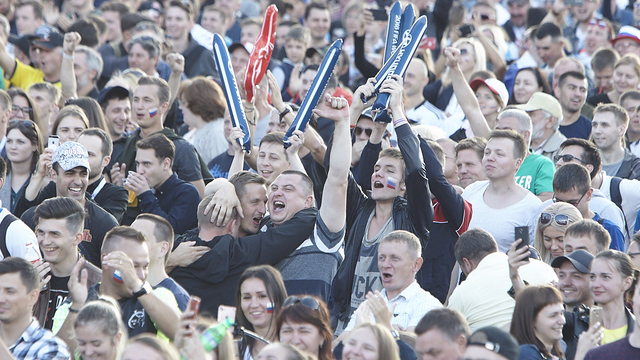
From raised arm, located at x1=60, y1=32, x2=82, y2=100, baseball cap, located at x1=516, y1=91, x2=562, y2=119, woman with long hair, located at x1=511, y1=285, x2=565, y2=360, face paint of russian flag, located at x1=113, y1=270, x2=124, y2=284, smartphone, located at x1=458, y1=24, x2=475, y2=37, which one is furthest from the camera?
smartphone, located at x1=458, y1=24, x2=475, y2=37

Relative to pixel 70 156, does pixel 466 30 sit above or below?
above

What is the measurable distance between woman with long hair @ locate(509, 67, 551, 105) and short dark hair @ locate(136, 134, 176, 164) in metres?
4.52

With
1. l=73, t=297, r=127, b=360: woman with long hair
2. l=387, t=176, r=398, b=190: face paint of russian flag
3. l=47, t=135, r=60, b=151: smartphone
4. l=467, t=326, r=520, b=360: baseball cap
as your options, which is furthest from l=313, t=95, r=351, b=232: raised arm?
l=47, t=135, r=60, b=151: smartphone

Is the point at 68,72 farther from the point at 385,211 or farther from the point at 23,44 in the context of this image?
the point at 385,211

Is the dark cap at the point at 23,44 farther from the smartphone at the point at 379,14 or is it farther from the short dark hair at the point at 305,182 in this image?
the short dark hair at the point at 305,182

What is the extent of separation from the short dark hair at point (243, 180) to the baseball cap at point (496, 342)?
294cm

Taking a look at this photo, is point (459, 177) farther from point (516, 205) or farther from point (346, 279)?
point (346, 279)

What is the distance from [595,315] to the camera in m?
5.21

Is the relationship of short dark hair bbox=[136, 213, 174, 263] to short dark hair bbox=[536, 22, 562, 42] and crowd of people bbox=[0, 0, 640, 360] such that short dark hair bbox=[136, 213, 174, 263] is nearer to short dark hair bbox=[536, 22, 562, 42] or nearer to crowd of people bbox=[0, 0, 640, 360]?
crowd of people bbox=[0, 0, 640, 360]

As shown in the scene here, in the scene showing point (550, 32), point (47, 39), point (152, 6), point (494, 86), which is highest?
point (152, 6)

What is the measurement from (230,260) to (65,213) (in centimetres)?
117

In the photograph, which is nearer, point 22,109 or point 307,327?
point 307,327

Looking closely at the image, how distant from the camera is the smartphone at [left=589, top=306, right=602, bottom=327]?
5184 mm

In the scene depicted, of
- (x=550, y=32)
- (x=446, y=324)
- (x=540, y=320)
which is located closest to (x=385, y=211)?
(x=540, y=320)
